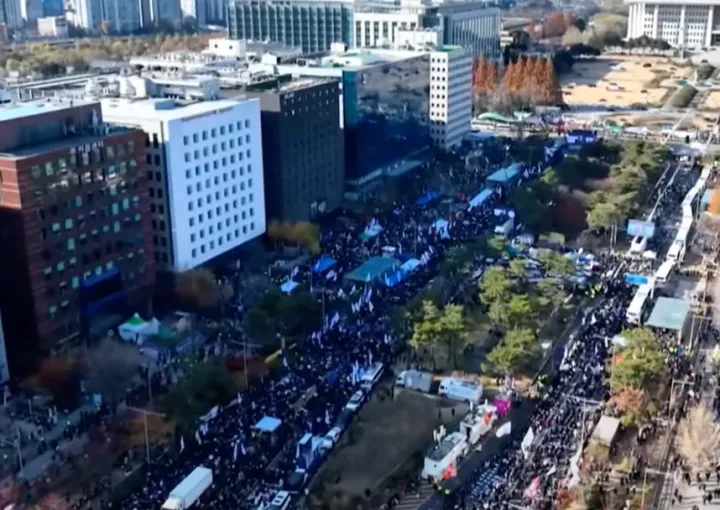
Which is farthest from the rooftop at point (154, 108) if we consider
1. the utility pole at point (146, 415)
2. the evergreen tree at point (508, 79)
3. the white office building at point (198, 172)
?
the evergreen tree at point (508, 79)

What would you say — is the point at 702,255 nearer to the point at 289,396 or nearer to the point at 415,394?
the point at 415,394

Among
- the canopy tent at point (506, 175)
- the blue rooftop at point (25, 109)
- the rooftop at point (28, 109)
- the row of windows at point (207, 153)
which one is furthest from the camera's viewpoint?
the canopy tent at point (506, 175)

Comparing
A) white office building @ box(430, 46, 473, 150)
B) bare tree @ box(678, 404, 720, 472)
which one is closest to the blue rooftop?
bare tree @ box(678, 404, 720, 472)

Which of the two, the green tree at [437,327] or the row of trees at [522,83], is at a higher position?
the row of trees at [522,83]

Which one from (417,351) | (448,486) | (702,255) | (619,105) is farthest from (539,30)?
(448,486)

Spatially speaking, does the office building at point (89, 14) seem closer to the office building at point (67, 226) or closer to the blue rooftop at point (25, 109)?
the blue rooftop at point (25, 109)

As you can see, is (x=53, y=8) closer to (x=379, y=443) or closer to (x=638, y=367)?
(x=379, y=443)

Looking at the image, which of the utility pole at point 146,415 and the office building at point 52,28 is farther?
the office building at point 52,28
